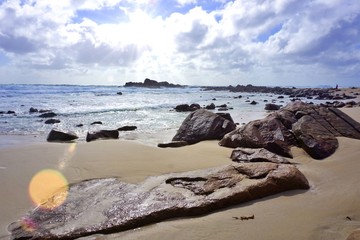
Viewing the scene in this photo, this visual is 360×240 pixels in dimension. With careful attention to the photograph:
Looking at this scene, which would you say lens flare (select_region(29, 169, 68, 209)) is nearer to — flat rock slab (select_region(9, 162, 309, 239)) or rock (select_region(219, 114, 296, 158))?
flat rock slab (select_region(9, 162, 309, 239))

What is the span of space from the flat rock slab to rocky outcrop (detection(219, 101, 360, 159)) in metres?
2.25

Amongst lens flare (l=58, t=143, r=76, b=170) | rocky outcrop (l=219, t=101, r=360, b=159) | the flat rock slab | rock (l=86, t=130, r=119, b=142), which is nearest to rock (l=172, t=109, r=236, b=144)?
rocky outcrop (l=219, t=101, r=360, b=159)

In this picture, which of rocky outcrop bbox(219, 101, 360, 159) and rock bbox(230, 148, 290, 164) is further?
rocky outcrop bbox(219, 101, 360, 159)

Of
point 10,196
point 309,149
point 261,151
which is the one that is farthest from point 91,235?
point 309,149

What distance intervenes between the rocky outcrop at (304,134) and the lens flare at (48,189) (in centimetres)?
470

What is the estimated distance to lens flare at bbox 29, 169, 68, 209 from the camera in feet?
15.9

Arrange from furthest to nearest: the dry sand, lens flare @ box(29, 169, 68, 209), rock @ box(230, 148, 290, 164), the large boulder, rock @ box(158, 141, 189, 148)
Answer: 1. rock @ box(158, 141, 189, 148)
2. the large boulder
3. rock @ box(230, 148, 290, 164)
4. lens flare @ box(29, 169, 68, 209)
5. the dry sand

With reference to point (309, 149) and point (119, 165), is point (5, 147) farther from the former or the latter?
point (309, 149)

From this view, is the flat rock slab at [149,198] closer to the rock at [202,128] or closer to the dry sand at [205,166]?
the dry sand at [205,166]

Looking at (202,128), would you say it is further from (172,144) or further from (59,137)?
(59,137)

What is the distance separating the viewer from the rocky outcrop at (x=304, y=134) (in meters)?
7.20

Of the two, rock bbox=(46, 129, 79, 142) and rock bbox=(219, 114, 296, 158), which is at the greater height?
rock bbox=(219, 114, 296, 158)

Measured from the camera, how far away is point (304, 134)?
7.57 m

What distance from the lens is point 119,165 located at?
6805 millimetres
